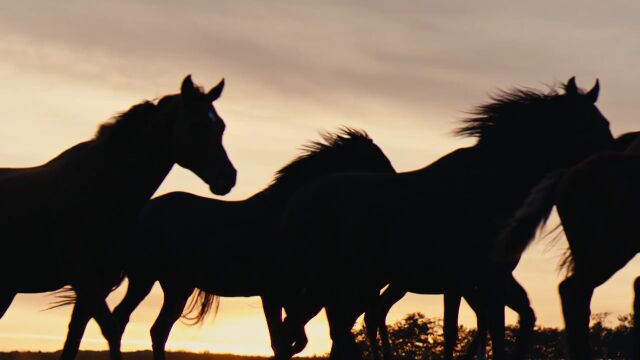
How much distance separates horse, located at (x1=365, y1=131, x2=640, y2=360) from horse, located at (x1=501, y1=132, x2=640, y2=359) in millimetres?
1443

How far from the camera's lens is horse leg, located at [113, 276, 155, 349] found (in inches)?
517

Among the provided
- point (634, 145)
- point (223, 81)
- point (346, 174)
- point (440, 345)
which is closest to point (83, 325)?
point (223, 81)

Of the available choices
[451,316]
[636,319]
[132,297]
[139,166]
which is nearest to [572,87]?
[636,319]

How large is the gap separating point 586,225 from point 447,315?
3.11 metres

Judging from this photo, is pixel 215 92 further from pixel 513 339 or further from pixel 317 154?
pixel 513 339

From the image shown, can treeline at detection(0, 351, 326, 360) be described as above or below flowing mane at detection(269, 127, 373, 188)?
below

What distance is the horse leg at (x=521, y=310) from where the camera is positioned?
10.5m

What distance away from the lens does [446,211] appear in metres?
10.7

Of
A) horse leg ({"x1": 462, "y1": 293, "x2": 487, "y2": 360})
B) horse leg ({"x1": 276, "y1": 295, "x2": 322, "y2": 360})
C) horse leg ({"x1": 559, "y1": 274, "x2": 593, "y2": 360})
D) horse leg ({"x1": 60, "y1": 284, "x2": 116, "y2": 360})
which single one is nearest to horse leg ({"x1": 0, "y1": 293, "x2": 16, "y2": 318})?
horse leg ({"x1": 60, "y1": 284, "x2": 116, "y2": 360})

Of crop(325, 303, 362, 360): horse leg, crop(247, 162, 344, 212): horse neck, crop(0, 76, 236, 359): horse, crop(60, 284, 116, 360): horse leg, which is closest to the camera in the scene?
crop(60, 284, 116, 360): horse leg

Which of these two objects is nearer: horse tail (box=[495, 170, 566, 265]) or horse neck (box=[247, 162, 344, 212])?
horse tail (box=[495, 170, 566, 265])

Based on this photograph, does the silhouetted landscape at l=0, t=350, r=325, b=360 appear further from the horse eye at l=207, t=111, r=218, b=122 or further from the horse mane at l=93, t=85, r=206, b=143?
the horse eye at l=207, t=111, r=218, b=122

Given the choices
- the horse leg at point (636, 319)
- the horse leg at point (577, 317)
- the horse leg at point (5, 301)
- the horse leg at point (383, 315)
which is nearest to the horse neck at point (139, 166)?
the horse leg at point (5, 301)

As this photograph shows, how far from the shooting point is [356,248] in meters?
10.8
